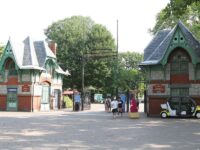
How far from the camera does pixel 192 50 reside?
114 feet

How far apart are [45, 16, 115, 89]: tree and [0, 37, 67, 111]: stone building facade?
82.0 ft

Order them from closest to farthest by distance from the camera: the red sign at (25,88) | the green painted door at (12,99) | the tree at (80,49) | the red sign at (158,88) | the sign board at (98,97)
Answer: the red sign at (158,88) < the red sign at (25,88) < the green painted door at (12,99) < the tree at (80,49) < the sign board at (98,97)

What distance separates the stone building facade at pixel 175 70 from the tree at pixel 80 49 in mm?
37351

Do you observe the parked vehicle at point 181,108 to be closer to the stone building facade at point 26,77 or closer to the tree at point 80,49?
the stone building facade at point 26,77

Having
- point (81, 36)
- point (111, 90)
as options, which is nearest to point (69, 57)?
point (81, 36)

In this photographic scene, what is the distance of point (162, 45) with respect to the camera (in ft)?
124

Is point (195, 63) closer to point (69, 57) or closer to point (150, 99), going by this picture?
point (150, 99)

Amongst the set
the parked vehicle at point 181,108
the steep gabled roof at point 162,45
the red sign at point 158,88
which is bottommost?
the parked vehicle at point 181,108

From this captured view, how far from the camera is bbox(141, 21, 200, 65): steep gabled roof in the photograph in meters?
35.3

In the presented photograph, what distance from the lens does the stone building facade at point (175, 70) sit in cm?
3500

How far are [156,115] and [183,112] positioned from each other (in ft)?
11.7

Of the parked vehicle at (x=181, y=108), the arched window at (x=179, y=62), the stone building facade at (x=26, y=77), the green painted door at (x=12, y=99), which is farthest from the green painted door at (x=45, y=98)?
the parked vehicle at (x=181, y=108)

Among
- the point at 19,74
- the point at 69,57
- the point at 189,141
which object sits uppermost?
the point at 69,57

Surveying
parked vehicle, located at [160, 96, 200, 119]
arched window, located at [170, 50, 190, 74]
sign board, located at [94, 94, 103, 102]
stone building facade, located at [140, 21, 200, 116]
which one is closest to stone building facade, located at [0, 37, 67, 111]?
stone building facade, located at [140, 21, 200, 116]
